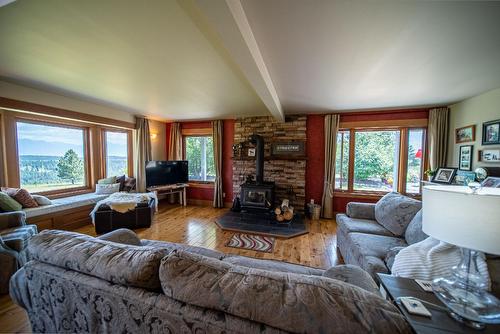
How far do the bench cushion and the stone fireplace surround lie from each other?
2981mm

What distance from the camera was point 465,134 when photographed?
3109 mm

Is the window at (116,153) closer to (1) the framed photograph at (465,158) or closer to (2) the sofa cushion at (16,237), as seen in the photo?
(2) the sofa cushion at (16,237)

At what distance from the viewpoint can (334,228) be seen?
3.62 metres

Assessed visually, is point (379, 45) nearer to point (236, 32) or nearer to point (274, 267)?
point (236, 32)

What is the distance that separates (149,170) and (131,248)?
3.76m

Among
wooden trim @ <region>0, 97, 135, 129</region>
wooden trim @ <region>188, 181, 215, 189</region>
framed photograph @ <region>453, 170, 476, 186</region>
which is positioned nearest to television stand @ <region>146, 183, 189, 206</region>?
wooden trim @ <region>188, 181, 215, 189</region>

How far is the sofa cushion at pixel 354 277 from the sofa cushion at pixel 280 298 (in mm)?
327

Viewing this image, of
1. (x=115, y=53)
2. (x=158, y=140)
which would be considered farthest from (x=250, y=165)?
(x=115, y=53)

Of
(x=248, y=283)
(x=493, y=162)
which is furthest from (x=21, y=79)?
(x=493, y=162)

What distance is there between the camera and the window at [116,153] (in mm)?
4297

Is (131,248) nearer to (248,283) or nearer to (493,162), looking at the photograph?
(248,283)

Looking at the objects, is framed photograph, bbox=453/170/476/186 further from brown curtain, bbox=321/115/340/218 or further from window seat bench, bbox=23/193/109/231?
window seat bench, bbox=23/193/109/231

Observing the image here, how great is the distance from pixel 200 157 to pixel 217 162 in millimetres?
712

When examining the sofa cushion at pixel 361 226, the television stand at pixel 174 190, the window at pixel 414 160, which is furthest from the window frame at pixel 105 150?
the window at pixel 414 160
